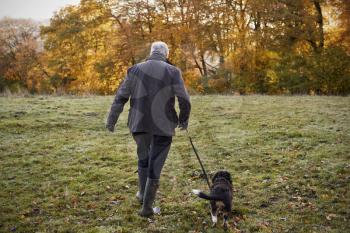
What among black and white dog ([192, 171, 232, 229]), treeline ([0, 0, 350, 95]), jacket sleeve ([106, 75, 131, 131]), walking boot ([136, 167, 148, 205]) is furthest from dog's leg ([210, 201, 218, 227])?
treeline ([0, 0, 350, 95])

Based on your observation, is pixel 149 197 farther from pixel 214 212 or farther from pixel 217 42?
pixel 217 42

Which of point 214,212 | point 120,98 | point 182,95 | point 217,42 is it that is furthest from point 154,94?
point 217,42

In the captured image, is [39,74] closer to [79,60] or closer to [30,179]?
[79,60]

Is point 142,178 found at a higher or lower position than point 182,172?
higher

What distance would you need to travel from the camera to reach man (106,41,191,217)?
5.78m

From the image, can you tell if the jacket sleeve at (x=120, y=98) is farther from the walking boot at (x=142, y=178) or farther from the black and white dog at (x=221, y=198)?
the black and white dog at (x=221, y=198)

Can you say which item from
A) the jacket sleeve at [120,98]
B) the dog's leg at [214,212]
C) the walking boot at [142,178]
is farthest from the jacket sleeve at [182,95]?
the dog's leg at [214,212]

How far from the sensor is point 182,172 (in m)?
8.47

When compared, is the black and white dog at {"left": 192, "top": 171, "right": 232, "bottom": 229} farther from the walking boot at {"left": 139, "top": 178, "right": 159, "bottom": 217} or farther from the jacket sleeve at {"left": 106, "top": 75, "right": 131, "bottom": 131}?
the jacket sleeve at {"left": 106, "top": 75, "right": 131, "bottom": 131}

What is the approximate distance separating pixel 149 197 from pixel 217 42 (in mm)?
23273

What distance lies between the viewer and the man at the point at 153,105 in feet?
19.0

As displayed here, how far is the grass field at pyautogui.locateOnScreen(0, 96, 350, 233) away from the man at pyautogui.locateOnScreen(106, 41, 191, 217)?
105 centimetres

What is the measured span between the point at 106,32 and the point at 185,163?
28.7m

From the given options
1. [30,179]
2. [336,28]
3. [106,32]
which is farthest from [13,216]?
[106,32]
